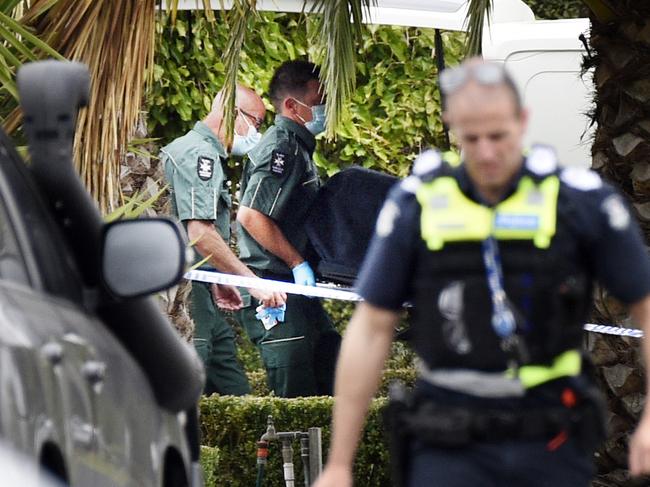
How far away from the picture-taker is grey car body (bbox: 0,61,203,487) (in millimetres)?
3309

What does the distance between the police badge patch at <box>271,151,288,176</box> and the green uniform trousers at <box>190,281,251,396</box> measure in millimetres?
943

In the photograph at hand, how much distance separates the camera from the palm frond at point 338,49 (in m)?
8.48

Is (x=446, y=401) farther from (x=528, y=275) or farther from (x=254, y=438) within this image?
(x=254, y=438)

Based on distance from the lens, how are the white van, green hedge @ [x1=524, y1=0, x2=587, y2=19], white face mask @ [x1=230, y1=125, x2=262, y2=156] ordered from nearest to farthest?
1. white face mask @ [x1=230, y1=125, x2=262, y2=156]
2. the white van
3. green hedge @ [x1=524, y1=0, x2=587, y2=19]

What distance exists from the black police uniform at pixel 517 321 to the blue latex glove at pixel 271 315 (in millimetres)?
6846

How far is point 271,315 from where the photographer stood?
36.1 ft

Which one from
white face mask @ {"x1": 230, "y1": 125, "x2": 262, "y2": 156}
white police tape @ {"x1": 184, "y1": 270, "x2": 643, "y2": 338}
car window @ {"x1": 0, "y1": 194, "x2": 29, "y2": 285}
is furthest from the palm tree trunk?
car window @ {"x1": 0, "y1": 194, "x2": 29, "y2": 285}

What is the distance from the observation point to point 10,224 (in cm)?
397

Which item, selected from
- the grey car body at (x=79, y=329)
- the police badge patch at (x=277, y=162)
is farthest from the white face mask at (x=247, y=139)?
the grey car body at (x=79, y=329)

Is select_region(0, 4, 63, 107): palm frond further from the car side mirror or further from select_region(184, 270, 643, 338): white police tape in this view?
select_region(184, 270, 643, 338): white police tape

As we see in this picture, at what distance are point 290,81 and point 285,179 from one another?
665mm

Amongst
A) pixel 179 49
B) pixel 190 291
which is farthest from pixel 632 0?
pixel 179 49

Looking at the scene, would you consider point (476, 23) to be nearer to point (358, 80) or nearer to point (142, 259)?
point (142, 259)

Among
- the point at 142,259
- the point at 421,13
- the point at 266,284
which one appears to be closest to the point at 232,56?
the point at 266,284
